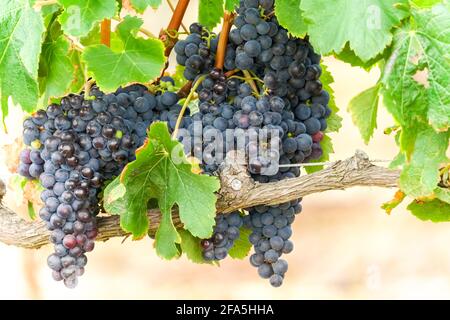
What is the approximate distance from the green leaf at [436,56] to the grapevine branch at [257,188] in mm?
125

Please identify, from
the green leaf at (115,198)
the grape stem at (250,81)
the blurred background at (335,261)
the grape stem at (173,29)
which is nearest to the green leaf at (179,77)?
the grape stem at (173,29)

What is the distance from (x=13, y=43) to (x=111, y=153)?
0.21m

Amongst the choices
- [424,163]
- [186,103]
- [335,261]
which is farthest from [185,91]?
[335,261]

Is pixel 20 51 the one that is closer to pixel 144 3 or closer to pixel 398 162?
pixel 144 3

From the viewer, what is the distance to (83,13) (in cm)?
101

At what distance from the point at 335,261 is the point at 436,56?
3.79m

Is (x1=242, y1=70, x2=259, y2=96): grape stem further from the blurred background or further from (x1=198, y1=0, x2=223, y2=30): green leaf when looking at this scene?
the blurred background

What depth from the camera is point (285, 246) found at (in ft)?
3.98

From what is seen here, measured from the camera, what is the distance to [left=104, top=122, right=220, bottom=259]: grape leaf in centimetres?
108

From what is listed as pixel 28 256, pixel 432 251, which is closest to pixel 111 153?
pixel 28 256

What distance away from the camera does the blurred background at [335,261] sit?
4.38 m

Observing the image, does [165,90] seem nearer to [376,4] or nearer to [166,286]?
[376,4]

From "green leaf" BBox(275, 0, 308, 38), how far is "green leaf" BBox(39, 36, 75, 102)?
32 cm

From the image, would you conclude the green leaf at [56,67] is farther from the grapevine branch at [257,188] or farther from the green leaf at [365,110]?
the green leaf at [365,110]
